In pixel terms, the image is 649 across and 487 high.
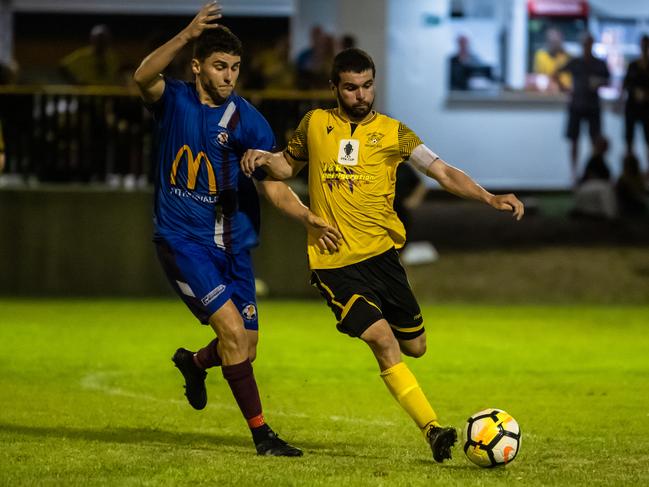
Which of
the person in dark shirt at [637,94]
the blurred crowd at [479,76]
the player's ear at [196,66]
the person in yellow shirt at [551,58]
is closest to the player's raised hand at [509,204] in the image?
the player's ear at [196,66]

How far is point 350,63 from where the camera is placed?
24.8 ft

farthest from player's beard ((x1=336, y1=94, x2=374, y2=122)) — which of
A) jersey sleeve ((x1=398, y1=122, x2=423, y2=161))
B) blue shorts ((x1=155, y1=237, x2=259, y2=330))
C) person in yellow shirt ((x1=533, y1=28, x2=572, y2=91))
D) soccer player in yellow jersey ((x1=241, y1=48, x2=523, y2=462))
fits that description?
person in yellow shirt ((x1=533, y1=28, x2=572, y2=91))

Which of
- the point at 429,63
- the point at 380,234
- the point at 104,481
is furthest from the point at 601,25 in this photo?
the point at 104,481

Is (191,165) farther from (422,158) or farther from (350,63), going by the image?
(422,158)

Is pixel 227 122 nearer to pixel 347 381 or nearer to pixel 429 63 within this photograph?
pixel 347 381

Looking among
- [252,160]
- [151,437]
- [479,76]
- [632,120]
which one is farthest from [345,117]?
[479,76]

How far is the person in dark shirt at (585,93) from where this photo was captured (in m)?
21.5

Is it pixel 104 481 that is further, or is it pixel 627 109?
pixel 627 109

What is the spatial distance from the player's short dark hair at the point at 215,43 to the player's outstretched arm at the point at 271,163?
0.58m

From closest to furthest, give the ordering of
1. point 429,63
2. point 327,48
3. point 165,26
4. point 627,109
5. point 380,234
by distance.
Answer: point 380,234
point 327,48
point 627,109
point 429,63
point 165,26

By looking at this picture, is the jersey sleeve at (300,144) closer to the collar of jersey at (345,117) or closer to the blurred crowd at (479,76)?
the collar of jersey at (345,117)

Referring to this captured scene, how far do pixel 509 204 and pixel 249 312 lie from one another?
1758 millimetres

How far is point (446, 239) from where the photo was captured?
19453 millimetres

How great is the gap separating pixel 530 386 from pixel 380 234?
3.31 meters
